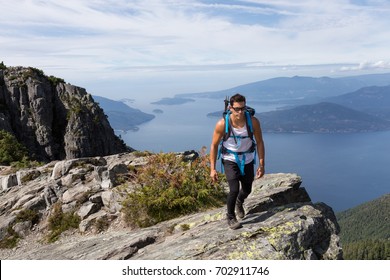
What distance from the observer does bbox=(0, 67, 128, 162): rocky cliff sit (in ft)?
176

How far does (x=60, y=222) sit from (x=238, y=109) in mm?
9024

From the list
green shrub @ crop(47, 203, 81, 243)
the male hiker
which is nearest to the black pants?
the male hiker

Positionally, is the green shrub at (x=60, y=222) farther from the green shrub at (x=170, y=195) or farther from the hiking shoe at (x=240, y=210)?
the hiking shoe at (x=240, y=210)

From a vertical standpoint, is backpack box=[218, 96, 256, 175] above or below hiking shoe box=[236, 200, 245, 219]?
above

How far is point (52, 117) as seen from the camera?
56.2 meters

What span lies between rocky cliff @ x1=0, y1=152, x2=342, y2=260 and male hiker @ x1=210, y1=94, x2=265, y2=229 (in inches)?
→ 36.8

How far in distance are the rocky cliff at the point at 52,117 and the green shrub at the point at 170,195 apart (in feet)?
146

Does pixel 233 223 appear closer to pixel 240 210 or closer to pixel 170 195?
pixel 240 210

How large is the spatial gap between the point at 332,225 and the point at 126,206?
658 cm

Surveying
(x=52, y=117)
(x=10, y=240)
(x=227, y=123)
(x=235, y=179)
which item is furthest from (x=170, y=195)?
(x=52, y=117)

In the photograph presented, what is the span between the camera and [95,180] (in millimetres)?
15406

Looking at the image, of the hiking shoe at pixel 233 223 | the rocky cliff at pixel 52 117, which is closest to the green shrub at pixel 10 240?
the hiking shoe at pixel 233 223

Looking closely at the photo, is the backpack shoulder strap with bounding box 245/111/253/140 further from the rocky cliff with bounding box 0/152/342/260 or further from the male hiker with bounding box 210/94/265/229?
the rocky cliff with bounding box 0/152/342/260
